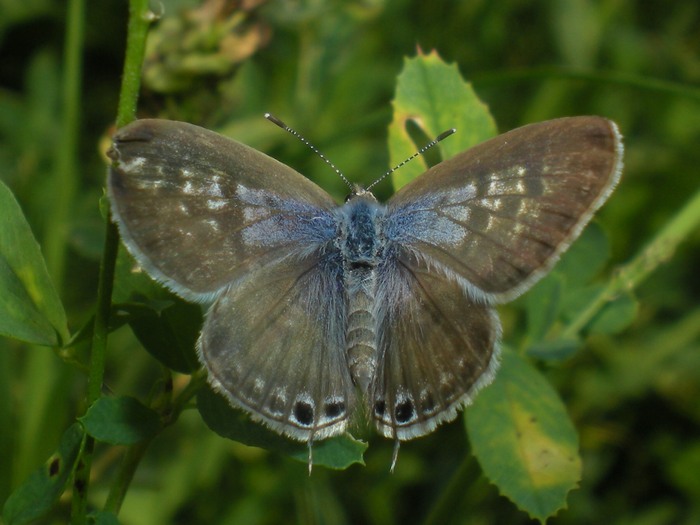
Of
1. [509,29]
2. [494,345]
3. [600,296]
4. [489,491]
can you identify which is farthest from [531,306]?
[509,29]

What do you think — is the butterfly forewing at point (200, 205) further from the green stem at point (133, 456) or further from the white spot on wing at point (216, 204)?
the green stem at point (133, 456)

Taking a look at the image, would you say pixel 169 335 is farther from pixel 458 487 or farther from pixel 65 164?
pixel 65 164

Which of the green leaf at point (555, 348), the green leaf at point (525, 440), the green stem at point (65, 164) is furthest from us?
the green stem at point (65, 164)

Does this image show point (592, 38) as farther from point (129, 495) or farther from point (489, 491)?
point (129, 495)

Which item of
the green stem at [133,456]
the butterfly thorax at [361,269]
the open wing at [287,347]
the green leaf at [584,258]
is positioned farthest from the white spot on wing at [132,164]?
the green leaf at [584,258]

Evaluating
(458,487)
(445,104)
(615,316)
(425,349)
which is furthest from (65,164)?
(615,316)
